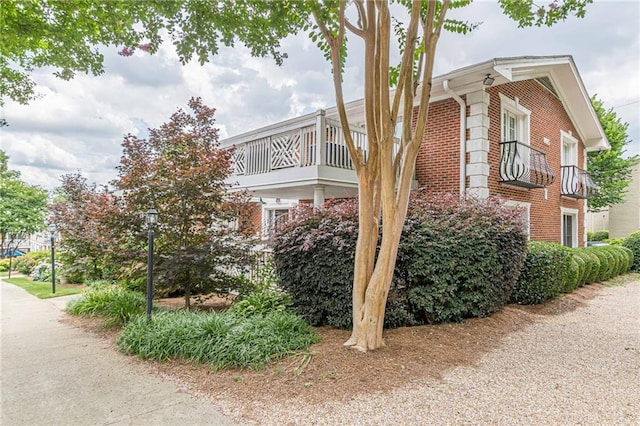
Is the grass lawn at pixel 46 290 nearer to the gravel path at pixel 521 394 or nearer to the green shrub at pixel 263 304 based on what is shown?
the green shrub at pixel 263 304

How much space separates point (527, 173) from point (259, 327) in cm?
815

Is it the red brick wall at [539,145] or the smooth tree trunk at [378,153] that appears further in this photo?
the red brick wall at [539,145]

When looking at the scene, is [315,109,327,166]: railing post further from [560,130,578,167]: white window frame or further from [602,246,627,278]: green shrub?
[602,246,627,278]: green shrub

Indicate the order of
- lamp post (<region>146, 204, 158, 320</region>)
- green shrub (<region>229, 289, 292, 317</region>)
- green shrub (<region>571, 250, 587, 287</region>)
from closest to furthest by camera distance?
lamp post (<region>146, 204, 158, 320</region>) < green shrub (<region>229, 289, 292, 317</region>) < green shrub (<region>571, 250, 587, 287</region>)

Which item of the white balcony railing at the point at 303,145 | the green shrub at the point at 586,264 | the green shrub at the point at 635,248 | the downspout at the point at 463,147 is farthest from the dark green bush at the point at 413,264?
the green shrub at the point at 635,248

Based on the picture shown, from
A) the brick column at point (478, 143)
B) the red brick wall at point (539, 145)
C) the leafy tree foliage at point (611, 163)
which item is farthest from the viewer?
the leafy tree foliage at point (611, 163)

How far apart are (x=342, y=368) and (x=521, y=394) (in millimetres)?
1706

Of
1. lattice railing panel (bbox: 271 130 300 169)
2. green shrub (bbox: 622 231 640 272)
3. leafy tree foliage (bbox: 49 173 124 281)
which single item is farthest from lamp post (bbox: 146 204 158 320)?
green shrub (bbox: 622 231 640 272)

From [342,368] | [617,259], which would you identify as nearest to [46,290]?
[342,368]

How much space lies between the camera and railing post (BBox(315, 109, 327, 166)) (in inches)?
282

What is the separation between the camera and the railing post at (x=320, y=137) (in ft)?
23.5

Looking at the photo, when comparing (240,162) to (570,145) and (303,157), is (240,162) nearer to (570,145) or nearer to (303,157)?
Answer: (303,157)

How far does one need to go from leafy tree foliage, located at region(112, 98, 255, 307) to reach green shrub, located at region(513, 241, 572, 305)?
5.47 meters

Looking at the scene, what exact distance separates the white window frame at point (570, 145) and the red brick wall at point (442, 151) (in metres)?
6.07
